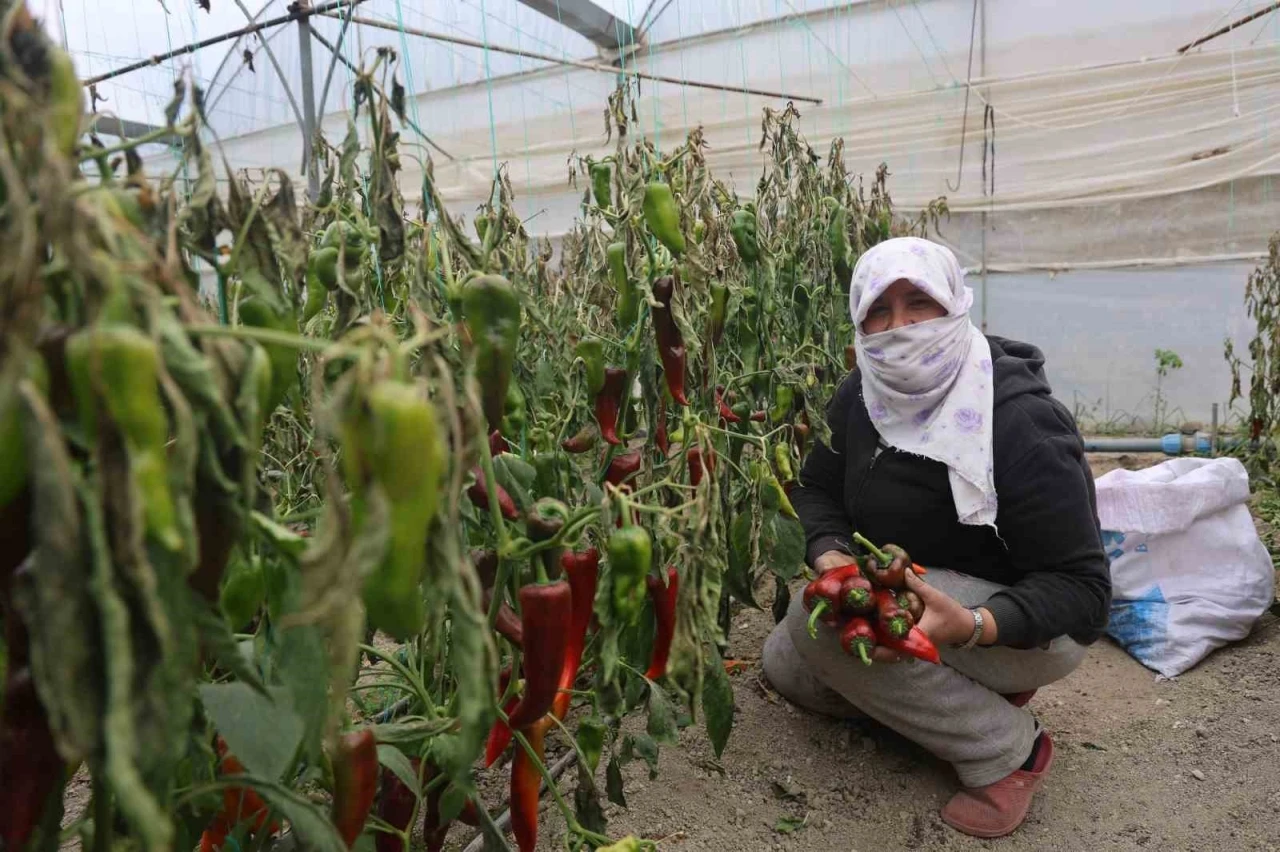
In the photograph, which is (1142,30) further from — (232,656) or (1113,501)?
(232,656)

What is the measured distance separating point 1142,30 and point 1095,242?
1.08 m

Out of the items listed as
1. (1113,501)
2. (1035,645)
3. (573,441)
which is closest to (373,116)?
(573,441)

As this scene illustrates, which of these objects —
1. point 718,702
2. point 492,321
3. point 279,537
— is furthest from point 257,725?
point 718,702

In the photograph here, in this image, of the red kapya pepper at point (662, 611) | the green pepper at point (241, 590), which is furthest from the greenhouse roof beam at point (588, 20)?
the green pepper at point (241, 590)

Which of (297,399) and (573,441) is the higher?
(297,399)

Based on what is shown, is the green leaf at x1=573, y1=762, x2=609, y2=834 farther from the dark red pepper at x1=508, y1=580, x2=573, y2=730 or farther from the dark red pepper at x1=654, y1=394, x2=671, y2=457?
the dark red pepper at x1=654, y1=394, x2=671, y2=457

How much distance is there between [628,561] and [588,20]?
5.44 m

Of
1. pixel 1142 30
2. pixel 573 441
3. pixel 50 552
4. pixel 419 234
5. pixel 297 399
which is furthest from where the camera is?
pixel 1142 30

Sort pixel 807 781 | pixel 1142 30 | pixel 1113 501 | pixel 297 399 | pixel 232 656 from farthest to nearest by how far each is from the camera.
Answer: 1. pixel 1142 30
2. pixel 1113 501
3. pixel 807 781
4. pixel 297 399
5. pixel 232 656

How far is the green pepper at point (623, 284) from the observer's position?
1.58 meters

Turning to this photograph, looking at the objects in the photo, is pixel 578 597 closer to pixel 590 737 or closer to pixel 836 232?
pixel 590 737

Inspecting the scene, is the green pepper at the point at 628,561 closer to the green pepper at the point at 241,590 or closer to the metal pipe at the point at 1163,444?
the green pepper at the point at 241,590

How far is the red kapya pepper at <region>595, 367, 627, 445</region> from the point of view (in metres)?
1.76

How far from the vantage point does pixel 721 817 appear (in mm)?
1865
